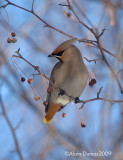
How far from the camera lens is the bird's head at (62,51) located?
280 centimetres

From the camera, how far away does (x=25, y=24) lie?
Result: 482cm

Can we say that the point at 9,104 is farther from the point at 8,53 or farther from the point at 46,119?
the point at 46,119

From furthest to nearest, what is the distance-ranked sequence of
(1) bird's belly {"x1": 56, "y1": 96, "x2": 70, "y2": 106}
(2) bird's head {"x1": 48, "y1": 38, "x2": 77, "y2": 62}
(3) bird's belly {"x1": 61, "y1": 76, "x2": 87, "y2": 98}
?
(1) bird's belly {"x1": 56, "y1": 96, "x2": 70, "y2": 106}
(3) bird's belly {"x1": 61, "y1": 76, "x2": 87, "y2": 98}
(2) bird's head {"x1": 48, "y1": 38, "x2": 77, "y2": 62}

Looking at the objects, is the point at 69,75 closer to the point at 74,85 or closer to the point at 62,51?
the point at 74,85

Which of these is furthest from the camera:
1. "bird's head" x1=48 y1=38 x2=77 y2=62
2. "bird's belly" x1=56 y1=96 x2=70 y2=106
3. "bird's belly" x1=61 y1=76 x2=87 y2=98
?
"bird's belly" x1=56 y1=96 x2=70 y2=106

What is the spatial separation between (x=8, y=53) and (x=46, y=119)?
62.5 inches

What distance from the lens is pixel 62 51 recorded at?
2930 mm

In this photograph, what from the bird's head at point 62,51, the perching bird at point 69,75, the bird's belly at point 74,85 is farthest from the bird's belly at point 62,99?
the bird's head at point 62,51

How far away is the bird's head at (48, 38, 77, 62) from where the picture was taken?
2.80 metres

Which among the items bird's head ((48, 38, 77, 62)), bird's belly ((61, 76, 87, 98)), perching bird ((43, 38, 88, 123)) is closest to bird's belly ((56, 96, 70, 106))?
perching bird ((43, 38, 88, 123))

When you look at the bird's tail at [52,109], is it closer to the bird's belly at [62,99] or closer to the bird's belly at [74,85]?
the bird's belly at [62,99]

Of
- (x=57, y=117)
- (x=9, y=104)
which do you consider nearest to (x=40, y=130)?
(x=57, y=117)

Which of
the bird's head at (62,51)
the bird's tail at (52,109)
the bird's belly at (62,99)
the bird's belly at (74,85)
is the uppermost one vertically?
the bird's head at (62,51)

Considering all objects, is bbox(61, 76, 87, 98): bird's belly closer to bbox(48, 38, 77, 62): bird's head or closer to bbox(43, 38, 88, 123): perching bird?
bbox(43, 38, 88, 123): perching bird
